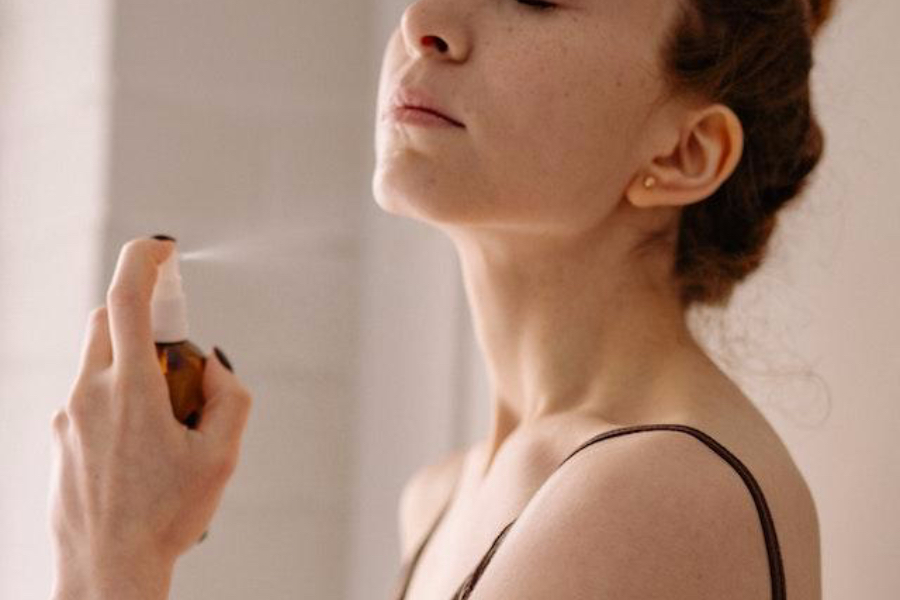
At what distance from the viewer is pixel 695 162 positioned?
0.97 m

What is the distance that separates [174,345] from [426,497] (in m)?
0.34

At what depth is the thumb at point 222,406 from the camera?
0.96 m

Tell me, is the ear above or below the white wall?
above

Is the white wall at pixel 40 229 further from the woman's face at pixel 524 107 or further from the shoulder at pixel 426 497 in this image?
the woman's face at pixel 524 107

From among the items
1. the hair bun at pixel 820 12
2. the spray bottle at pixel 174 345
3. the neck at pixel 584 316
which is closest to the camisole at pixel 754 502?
the neck at pixel 584 316

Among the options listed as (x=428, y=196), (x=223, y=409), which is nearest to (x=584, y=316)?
(x=428, y=196)

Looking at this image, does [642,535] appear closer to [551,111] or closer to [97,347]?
[551,111]

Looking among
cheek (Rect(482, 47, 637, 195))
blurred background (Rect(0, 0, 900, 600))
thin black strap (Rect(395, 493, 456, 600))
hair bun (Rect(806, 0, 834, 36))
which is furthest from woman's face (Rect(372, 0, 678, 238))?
blurred background (Rect(0, 0, 900, 600))

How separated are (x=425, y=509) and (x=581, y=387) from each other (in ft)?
0.85

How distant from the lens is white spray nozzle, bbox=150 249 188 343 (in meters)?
0.95

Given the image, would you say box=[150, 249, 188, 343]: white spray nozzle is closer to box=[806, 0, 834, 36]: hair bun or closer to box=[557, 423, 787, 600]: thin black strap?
box=[557, 423, 787, 600]: thin black strap

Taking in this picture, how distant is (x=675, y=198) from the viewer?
3.18 ft

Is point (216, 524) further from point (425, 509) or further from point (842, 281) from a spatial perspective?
point (842, 281)

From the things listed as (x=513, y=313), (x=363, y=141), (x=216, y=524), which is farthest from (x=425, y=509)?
(x=363, y=141)
